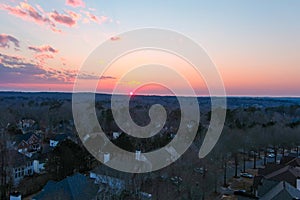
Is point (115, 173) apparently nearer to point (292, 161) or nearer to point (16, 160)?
point (16, 160)

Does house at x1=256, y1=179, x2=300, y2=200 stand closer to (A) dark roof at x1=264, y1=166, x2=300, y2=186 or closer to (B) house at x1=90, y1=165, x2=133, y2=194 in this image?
(A) dark roof at x1=264, y1=166, x2=300, y2=186

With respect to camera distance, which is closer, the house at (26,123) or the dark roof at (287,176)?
the dark roof at (287,176)

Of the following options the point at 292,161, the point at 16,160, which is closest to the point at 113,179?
the point at 16,160

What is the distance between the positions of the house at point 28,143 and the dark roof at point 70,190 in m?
13.2

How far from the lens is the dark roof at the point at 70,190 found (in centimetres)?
1170

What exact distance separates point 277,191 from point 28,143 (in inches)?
860

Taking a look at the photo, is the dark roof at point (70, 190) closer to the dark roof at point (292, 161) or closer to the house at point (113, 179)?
the house at point (113, 179)

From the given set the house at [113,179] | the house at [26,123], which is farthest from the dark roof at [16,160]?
the house at [26,123]

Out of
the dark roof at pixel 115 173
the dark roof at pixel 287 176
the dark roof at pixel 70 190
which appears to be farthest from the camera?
the dark roof at pixel 115 173

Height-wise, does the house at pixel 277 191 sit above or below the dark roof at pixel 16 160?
above

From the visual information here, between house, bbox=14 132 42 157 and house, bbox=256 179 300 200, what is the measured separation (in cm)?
1962

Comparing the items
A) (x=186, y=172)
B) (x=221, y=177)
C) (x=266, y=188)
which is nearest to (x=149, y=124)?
(x=221, y=177)

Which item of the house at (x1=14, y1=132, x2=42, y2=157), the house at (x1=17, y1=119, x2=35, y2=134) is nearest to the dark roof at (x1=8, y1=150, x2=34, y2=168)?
the house at (x1=14, y1=132, x2=42, y2=157)

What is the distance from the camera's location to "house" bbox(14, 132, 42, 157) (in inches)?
969
